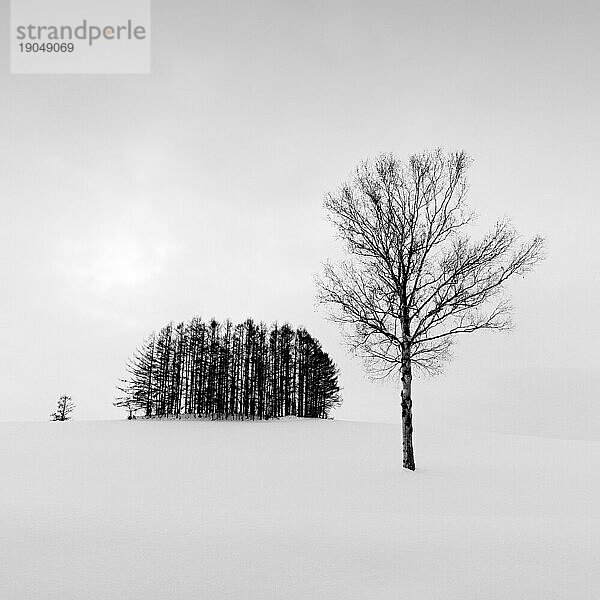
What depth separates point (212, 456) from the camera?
17469mm

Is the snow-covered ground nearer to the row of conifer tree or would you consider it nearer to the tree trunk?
the tree trunk

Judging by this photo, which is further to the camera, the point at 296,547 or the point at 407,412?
the point at 407,412

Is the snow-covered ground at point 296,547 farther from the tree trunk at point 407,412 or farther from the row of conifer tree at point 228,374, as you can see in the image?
the row of conifer tree at point 228,374

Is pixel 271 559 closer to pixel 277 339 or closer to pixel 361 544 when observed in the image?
pixel 361 544

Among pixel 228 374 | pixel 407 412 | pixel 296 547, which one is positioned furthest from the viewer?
pixel 228 374

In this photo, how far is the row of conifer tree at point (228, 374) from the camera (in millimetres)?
37875

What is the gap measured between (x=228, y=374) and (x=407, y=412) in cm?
2787

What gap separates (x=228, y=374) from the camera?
130ft

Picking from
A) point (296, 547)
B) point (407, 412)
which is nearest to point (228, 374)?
point (407, 412)

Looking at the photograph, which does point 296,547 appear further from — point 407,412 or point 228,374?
point 228,374

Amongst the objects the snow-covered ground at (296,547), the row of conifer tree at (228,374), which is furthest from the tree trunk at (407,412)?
the row of conifer tree at (228,374)

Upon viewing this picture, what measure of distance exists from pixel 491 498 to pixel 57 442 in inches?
798

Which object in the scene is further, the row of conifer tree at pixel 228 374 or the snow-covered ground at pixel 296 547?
the row of conifer tree at pixel 228 374

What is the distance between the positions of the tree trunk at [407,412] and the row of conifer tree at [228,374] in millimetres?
25176
